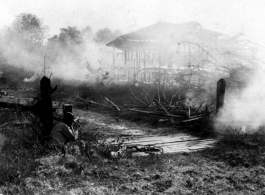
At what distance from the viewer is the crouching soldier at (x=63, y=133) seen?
6.80 metres

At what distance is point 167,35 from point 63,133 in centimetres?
1515

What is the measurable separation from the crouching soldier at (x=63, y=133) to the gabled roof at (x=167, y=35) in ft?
47.9

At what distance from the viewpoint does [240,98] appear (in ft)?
36.5

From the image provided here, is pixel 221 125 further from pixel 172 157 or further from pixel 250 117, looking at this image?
pixel 172 157

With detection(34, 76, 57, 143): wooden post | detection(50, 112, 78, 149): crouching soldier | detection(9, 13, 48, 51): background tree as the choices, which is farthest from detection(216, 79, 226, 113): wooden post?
detection(9, 13, 48, 51): background tree

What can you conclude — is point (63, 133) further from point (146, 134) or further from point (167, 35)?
point (167, 35)

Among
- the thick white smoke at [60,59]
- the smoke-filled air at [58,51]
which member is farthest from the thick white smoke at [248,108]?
the thick white smoke at [60,59]

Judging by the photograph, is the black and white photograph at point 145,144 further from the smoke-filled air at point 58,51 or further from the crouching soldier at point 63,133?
the smoke-filled air at point 58,51

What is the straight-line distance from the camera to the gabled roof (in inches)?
804

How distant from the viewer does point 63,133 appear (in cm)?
694

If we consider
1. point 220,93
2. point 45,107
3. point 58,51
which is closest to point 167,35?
point 220,93

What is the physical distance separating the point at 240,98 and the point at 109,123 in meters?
5.63

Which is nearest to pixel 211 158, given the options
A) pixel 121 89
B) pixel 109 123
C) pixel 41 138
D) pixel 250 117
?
pixel 250 117

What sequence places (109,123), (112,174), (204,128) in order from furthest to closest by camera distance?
(109,123) < (204,128) < (112,174)
